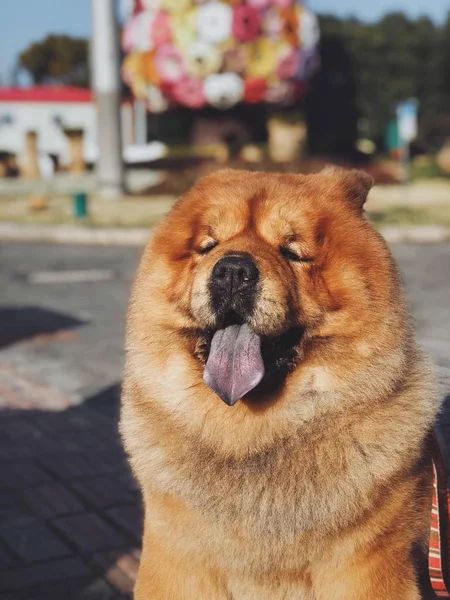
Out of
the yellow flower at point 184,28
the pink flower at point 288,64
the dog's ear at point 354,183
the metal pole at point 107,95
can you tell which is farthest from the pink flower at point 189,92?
the dog's ear at point 354,183

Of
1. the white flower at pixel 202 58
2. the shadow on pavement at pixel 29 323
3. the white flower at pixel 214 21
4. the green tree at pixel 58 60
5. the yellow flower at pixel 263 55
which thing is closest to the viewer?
the shadow on pavement at pixel 29 323

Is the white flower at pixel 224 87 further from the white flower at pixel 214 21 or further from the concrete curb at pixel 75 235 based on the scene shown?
the concrete curb at pixel 75 235

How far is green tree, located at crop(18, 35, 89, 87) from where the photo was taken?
61.0m

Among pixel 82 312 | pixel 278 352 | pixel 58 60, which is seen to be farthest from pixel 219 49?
pixel 58 60

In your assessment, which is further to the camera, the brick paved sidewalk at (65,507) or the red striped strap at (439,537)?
the brick paved sidewalk at (65,507)

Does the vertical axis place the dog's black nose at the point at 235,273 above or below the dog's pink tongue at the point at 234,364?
above

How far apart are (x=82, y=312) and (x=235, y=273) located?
19.7 ft

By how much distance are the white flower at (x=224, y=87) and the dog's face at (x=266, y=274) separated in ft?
61.7

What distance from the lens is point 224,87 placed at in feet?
67.9

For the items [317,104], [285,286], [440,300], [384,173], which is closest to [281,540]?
[285,286]

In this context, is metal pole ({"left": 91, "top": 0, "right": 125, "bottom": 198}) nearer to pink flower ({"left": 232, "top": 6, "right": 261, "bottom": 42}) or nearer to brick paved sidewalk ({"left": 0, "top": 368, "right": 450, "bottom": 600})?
pink flower ({"left": 232, "top": 6, "right": 261, "bottom": 42})

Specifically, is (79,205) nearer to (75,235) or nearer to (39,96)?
(75,235)

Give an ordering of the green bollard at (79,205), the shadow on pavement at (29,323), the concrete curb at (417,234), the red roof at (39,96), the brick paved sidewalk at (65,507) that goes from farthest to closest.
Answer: the red roof at (39,96) < the green bollard at (79,205) < the concrete curb at (417,234) < the shadow on pavement at (29,323) < the brick paved sidewalk at (65,507)

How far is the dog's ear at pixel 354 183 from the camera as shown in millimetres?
2359
